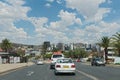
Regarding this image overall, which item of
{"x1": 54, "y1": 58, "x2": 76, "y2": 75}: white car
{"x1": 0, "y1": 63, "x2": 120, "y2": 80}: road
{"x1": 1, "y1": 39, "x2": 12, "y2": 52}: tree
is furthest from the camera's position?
{"x1": 1, "y1": 39, "x2": 12, "y2": 52}: tree

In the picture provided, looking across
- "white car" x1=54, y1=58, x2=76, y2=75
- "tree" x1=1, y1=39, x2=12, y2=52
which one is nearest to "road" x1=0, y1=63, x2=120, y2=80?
"white car" x1=54, y1=58, x2=76, y2=75

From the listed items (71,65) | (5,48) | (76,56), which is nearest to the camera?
(71,65)

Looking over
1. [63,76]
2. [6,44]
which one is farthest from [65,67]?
[6,44]

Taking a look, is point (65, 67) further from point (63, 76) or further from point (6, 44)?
point (6, 44)

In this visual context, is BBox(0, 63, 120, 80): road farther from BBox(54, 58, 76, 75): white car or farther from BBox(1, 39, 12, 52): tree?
BBox(1, 39, 12, 52): tree

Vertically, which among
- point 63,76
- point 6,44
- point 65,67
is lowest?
point 63,76

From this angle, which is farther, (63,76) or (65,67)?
(65,67)

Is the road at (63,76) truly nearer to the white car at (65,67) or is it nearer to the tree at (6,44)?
the white car at (65,67)

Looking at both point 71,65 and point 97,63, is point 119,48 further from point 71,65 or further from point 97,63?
point 71,65

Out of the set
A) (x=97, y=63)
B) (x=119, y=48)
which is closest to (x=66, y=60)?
(x=97, y=63)

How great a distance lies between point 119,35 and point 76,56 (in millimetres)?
110226

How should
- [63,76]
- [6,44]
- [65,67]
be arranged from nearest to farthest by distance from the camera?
[63,76] < [65,67] < [6,44]

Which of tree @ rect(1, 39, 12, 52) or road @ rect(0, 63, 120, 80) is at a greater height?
tree @ rect(1, 39, 12, 52)

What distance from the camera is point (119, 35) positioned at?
292ft
